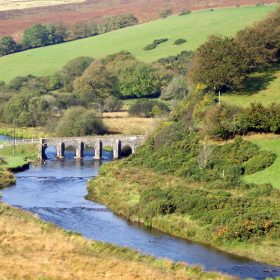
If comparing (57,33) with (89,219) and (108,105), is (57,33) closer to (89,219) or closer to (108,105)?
(108,105)

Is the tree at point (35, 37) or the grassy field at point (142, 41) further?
the tree at point (35, 37)

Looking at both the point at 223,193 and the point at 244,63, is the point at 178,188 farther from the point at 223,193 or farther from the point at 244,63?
the point at 244,63

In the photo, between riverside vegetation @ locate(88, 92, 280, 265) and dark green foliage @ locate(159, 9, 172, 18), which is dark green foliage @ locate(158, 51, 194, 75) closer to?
dark green foliage @ locate(159, 9, 172, 18)

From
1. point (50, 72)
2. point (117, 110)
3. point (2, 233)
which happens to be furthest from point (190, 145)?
point (50, 72)

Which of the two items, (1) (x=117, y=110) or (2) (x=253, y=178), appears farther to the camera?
(1) (x=117, y=110)

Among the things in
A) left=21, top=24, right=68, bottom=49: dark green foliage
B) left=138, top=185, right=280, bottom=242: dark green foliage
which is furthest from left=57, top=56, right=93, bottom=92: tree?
left=138, top=185, right=280, bottom=242: dark green foliage

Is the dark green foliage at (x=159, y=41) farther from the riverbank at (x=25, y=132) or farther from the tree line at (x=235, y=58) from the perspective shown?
the tree line at (x=235, y=58)

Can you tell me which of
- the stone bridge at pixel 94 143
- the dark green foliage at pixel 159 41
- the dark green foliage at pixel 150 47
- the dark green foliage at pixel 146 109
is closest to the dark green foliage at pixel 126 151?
the stone bridge at pixel 94 143
